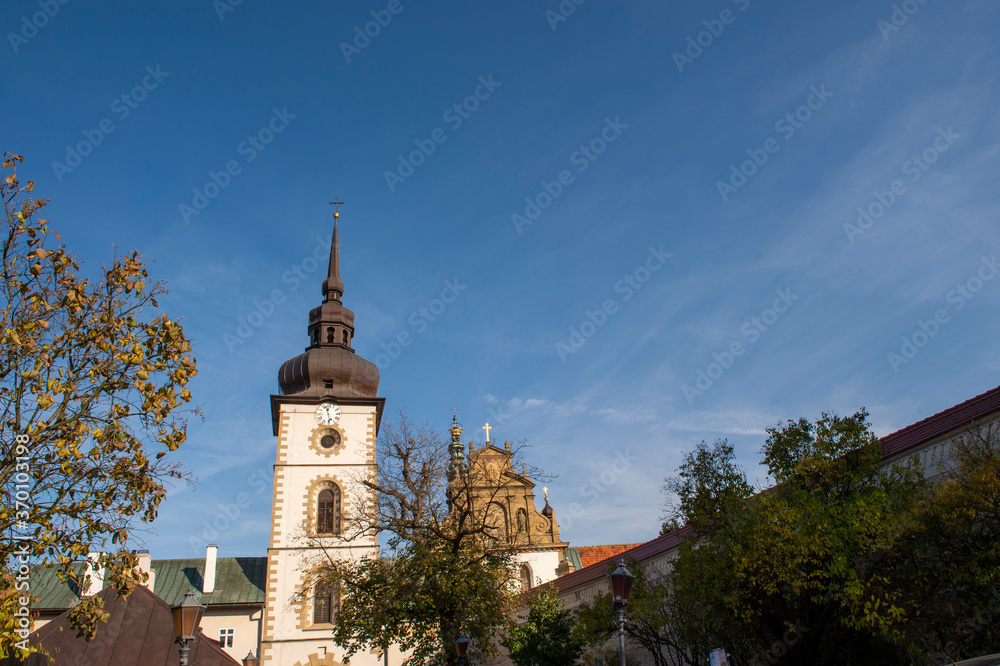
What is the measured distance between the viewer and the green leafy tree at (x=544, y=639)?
77.6 ft

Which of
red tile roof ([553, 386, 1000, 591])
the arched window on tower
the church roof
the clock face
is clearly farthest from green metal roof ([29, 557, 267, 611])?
red tile roof ([553, 386, 1000, 591])

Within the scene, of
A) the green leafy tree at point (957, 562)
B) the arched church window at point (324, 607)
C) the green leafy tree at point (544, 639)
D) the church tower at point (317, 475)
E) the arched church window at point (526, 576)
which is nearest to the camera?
the green leafy tree at point (957, 562)

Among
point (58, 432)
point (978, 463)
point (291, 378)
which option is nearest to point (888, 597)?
point (978, 463)

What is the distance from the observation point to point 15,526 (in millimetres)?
8539

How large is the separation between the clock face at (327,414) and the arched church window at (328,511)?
3.14 metres

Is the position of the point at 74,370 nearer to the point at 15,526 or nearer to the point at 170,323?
the point at 170,323

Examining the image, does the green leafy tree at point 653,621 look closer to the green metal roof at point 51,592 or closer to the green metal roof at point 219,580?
the green metal roof at point 219,580

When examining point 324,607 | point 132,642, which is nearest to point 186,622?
point 132,642

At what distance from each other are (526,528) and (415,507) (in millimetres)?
22315

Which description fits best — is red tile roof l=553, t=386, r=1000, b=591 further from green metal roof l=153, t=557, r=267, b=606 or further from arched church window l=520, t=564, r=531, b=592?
arched church window l=520, t=564, r=531, b=592

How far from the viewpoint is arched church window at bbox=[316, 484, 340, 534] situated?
3344 centimetres

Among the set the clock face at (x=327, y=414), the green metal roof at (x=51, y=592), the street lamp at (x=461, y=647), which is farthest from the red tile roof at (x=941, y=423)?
the green metal roof at (x=51, y=592)

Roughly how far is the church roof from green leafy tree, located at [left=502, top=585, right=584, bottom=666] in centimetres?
907

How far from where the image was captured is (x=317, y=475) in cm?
3419
